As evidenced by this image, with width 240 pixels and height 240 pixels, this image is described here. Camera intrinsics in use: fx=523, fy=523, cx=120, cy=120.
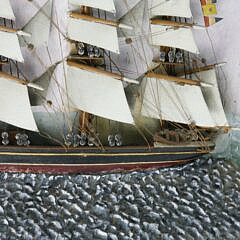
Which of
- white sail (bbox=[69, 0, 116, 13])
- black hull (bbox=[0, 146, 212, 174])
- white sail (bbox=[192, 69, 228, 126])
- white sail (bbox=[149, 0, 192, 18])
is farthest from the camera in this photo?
white sail (bbox=[192, 69, 228, 126])

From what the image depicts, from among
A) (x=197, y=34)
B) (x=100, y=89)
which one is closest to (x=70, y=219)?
(x=100, y=89)

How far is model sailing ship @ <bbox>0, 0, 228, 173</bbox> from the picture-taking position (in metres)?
3.22

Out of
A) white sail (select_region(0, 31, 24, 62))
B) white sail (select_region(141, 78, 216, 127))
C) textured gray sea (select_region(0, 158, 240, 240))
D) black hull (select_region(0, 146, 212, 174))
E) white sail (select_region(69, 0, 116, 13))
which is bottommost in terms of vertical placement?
textured gray sea (select_region(0, 158, 240, 240))

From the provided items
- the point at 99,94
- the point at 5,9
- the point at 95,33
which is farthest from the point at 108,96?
the point at 5,9

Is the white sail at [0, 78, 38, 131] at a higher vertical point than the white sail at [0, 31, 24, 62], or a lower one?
lower

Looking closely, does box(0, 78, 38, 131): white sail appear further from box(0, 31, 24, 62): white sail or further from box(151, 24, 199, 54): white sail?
box(151, 24, 199, 54): white sail

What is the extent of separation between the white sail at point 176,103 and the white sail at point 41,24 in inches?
28.3

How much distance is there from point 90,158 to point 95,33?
797 mm

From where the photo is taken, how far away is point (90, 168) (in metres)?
3.41

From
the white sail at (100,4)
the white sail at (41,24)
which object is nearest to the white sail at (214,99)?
the white sail at (100,4)

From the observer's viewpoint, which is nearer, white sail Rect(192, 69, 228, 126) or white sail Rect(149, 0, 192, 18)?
white sail Rect(149, 0, 192, 18)

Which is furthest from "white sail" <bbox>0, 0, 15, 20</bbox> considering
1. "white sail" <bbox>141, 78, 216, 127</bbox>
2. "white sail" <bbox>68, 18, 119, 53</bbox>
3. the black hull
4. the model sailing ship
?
"white sail" <bbox>141, 78, 216, 127</bbox>

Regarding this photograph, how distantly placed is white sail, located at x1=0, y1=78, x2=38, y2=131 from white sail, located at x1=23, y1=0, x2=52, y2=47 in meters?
0.34

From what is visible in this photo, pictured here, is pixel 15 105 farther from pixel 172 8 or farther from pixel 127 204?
pixel 172 8
